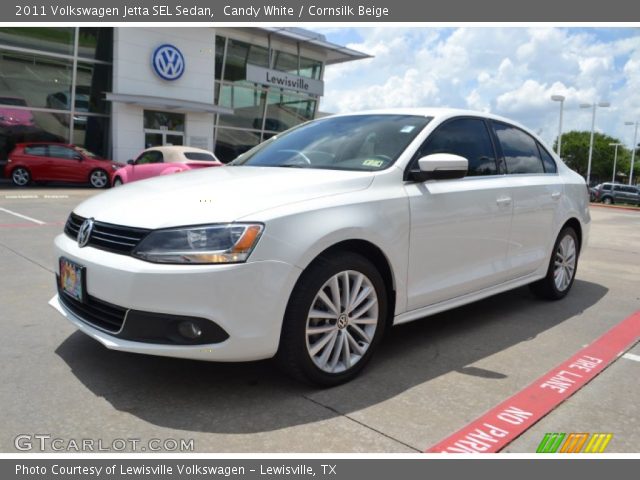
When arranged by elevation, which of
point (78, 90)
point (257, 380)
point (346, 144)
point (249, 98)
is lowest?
point (257, 380)

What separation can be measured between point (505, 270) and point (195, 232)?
2.58 meters

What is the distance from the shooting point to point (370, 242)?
125 inches

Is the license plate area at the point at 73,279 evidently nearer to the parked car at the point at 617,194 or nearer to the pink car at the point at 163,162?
the pink car at the point at 163,162

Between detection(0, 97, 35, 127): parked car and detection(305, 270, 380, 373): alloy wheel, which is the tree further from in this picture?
detection(305, 270, 380, 373): alloy wheel

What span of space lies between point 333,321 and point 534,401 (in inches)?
45.7

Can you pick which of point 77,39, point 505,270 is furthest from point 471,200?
point 77,39

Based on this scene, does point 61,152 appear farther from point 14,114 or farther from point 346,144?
point 346,144

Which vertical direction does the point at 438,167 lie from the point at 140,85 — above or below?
below

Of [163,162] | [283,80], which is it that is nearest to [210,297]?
[163,162]

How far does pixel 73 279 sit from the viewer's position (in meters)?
3.07

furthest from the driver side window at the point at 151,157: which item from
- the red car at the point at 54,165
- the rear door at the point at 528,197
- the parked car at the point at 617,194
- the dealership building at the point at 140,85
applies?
the parked car at the point at 617,194

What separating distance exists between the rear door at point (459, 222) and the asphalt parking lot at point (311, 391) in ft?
1.49

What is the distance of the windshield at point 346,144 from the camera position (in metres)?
3.62

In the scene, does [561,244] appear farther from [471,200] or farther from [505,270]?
[471,200]
